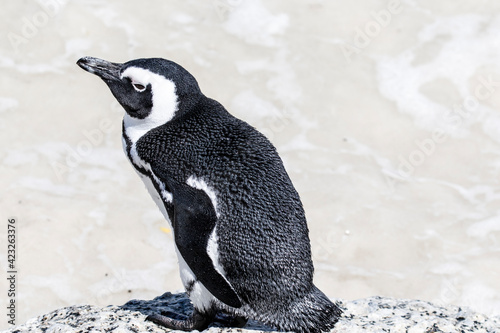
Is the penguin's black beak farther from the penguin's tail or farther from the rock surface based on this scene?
the penguin's tail

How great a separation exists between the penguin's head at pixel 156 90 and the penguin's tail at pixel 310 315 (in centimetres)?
74

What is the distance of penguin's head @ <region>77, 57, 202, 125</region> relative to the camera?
254 cm

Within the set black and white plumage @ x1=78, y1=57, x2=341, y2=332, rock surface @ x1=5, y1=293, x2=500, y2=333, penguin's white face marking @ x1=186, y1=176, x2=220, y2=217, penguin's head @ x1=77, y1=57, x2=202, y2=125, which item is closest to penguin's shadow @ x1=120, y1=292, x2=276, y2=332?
rock surface @ x1=5, y1=293, x2=500, y2=333

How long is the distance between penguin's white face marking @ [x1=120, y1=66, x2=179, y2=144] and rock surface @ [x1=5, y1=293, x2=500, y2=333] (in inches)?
25.1

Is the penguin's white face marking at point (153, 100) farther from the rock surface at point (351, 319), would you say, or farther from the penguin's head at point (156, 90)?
the rock surface at point (351, 319)

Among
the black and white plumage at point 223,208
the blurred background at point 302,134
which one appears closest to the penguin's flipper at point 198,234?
the black and white plumage at point 223,208

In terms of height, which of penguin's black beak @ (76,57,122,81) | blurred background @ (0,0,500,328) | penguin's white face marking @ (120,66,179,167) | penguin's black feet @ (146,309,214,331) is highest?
blurred background @ (0,0,500,328)

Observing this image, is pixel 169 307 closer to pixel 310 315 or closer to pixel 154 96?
pixel 310 315

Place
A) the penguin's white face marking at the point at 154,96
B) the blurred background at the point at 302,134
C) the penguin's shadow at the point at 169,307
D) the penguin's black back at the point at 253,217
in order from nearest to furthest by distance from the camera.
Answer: the penguin's black back at the point at 253,217
the penguin's white face marking at the point at 154,96
the penguin's shadow at the point at 169,307
the blurred background at the point at 302,134

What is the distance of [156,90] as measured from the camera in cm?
253

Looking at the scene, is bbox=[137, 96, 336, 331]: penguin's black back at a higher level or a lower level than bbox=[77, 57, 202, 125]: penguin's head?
lower

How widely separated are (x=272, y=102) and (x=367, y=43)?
1238 millimetres

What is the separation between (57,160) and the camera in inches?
212

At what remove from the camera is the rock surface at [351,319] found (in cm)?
260
